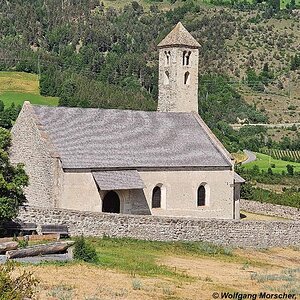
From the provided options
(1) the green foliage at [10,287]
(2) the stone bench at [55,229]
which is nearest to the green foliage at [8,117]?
(2) the stone bench at [55,229]

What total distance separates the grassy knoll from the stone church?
63.0 m

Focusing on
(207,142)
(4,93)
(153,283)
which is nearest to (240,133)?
(4,93)

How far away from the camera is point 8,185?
3092 centimetres

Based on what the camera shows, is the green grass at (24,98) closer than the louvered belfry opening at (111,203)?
No

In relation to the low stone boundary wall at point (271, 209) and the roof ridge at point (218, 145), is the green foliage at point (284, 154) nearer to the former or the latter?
the low stone boundary wall at point (271, 209)

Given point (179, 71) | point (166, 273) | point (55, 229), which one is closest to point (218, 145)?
point (179, 71)

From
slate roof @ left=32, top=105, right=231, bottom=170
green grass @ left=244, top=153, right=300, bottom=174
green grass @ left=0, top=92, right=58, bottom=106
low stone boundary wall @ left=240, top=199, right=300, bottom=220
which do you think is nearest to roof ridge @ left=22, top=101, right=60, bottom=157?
slate roof @ left=32, top=105, right=231, bottom=170

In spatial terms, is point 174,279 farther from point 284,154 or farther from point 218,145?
point 284,154

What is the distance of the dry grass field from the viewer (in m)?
22.7

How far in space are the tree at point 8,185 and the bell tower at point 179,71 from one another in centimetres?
1665

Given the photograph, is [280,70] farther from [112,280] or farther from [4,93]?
[112,280]

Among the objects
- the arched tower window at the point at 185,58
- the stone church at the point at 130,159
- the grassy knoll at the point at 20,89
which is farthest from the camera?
the grassy knoll at the point at 20,89

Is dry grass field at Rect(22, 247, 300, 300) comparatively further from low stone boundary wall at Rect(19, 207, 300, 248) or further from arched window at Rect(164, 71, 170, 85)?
arched window at Rect(164, 71, 170, 85)

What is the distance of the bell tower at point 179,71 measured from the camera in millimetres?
46500
